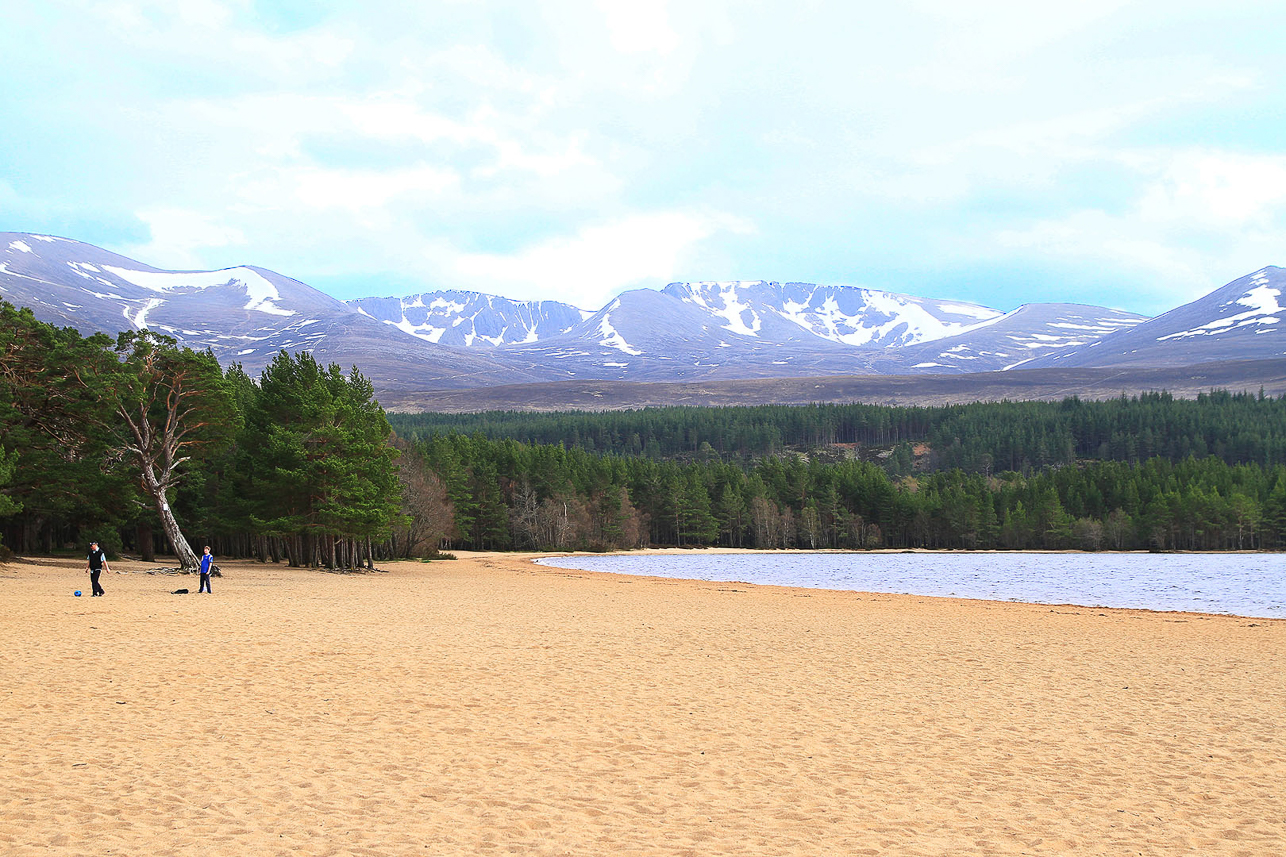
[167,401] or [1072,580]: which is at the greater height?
[167,401]

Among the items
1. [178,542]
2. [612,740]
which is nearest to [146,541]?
[178,542]

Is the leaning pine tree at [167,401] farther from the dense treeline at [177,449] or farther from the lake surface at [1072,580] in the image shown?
the lake surface at [1072,580]

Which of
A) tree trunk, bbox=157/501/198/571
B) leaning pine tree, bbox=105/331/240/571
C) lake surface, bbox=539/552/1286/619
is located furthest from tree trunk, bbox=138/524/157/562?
lake surface, bbox=539/552/1286/619

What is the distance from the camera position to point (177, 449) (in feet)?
142

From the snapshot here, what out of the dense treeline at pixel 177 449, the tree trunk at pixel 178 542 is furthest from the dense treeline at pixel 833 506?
the tree trunk at pixel 178 542

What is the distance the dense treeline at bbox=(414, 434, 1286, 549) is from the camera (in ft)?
359

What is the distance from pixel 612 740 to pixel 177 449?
38.7 meters

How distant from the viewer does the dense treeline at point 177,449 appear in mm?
39438

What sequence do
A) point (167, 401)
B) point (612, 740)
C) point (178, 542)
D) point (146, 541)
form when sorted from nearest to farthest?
point (612, 740) → point (178, 542) → point (167, 401) → point (146, 541)

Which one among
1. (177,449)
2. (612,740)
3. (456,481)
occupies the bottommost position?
(612,740)

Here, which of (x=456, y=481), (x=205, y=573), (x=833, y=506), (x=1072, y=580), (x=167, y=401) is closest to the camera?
(x=205, y=573)

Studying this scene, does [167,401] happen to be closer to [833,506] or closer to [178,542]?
[178,542]

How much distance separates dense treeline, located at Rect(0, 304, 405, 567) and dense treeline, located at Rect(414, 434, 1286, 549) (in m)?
41.3

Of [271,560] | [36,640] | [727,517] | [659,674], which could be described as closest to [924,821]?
[659,674]
